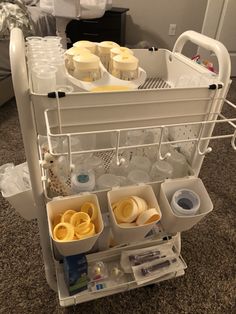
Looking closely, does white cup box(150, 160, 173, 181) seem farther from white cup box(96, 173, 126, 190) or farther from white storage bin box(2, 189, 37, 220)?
white storage bin box(2, 189, 37, 220)

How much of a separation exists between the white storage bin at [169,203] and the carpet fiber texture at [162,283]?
1.15 ft

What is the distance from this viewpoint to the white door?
2314 millimetres

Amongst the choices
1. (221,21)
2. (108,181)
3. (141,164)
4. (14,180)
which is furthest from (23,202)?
(221,21)

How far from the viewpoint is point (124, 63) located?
0.59 m

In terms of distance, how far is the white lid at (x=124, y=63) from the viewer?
592 millimetres

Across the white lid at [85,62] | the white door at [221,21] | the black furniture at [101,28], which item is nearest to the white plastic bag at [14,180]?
the white lid at [85,62]

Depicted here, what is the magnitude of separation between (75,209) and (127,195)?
5.2 inches

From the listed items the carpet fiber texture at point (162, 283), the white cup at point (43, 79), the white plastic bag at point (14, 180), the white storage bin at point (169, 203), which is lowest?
the carpet fiber texture at point (162, 283)

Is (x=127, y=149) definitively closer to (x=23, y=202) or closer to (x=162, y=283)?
(x=23, y=202)

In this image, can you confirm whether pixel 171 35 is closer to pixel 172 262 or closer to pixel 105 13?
pixel 105 13

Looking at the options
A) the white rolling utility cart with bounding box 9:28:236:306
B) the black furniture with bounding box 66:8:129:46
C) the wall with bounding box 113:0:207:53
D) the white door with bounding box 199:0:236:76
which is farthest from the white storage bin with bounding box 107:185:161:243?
the wall with bounding box 113:0:207:53

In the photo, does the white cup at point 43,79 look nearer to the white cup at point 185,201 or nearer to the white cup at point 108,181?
the white cup at point 108,181

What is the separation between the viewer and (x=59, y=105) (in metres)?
0.50

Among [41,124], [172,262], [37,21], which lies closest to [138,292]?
[172,262]
